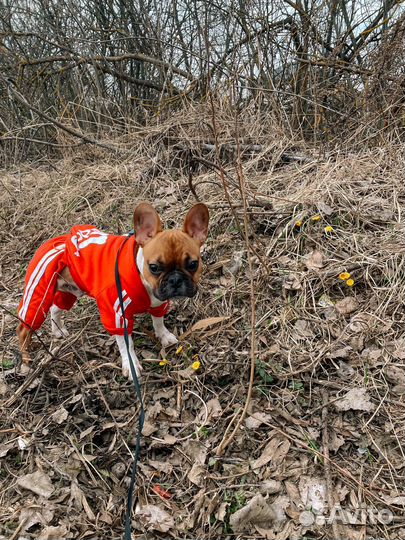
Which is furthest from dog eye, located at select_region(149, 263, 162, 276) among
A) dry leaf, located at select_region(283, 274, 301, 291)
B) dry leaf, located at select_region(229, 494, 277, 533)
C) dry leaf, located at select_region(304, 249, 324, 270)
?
dry leaf, located at select_region(229, 494, 277, 533)

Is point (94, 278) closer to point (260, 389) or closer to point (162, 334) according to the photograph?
point (162, 334)

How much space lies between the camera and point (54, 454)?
8.70ft

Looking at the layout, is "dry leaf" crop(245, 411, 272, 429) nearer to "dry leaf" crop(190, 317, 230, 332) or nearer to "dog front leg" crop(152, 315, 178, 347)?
"dry leaf" crop(190, 317, 230, 332)

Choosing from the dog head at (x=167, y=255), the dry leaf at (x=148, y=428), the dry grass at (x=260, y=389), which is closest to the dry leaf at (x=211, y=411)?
the dry grass at (x=260, y=389)

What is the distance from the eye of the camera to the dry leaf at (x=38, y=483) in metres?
2.42

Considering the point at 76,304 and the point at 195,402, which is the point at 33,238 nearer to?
the point at 76,304

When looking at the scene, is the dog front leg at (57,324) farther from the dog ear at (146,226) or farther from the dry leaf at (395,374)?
the dry leaf at (395,374)

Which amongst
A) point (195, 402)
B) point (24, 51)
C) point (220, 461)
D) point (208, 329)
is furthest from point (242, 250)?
point (24, 51)

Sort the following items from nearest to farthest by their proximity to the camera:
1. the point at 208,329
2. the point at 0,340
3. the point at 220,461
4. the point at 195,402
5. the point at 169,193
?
the point at 220,461, the point at 195,402, the point at 208,329, the point at 0,340, the point at 169,193

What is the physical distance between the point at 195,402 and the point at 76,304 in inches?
70.3

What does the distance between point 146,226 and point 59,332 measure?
53.2 inches

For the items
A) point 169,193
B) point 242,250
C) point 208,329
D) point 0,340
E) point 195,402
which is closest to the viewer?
point 195,402

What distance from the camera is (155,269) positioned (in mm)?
3041

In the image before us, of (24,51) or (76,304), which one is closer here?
(76,304)
